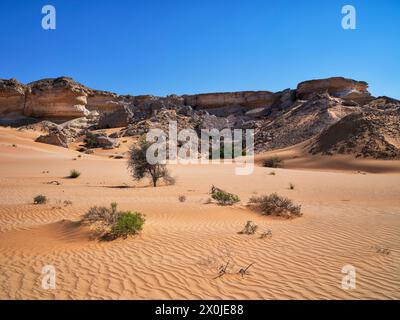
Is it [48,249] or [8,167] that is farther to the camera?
[8,167]

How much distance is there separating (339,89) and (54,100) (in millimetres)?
46695

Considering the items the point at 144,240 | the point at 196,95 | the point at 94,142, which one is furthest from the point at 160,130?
the point at 144,240

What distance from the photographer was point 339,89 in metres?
50.5

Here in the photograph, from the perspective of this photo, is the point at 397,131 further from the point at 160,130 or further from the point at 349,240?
the point at 160,130

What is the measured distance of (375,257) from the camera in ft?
17.4

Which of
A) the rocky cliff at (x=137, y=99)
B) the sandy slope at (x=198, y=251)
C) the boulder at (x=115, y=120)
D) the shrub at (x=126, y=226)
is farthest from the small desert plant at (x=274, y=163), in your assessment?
the boulder at (x=115, y=120)

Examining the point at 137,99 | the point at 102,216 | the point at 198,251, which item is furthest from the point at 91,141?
the point at 198,251

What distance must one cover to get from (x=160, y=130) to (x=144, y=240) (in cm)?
3650

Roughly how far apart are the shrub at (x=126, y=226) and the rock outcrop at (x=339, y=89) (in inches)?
1920

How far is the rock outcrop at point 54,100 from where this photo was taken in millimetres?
48000

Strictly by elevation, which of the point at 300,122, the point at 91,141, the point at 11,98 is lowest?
the point at 91,141

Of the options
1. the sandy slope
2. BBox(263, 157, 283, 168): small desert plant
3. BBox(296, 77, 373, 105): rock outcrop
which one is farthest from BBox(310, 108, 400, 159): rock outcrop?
BBox(296, 77, 373, 105): rock outcrop

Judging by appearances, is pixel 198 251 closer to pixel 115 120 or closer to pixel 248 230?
pixel 248 230

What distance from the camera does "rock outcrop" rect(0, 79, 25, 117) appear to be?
47.4 m
